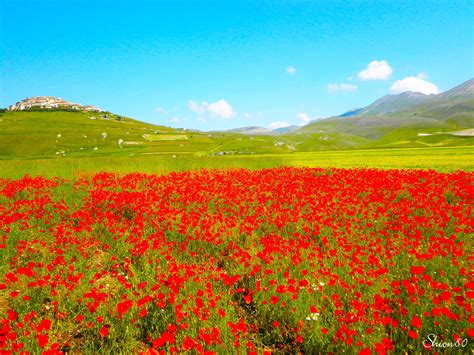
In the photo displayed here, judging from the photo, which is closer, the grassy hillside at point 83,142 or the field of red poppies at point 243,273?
the field of red poppies at point 243,273

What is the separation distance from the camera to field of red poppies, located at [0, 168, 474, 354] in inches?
137

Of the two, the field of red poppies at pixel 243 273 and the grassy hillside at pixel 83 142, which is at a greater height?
the grassy hillside at pixel 83 142

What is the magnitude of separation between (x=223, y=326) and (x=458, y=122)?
820 feet

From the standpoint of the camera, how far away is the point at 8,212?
8.30 metres

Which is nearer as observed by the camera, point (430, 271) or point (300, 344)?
point (300, 344)

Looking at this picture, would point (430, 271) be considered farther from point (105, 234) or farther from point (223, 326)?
point (105, 234)

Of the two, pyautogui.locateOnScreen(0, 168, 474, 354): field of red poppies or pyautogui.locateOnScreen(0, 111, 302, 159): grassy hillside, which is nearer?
pyautogui.locateOnScreen(0, 168, 474, 354): field of red poppies

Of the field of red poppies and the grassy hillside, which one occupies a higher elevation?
the grassy hillside

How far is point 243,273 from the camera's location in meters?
5.23

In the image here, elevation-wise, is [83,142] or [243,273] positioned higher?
[83,142]

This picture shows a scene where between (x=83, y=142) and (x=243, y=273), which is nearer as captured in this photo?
(x=243, y=273)

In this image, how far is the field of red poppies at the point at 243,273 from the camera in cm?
349

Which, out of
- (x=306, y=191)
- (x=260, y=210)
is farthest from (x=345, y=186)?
(x=260, y=210)

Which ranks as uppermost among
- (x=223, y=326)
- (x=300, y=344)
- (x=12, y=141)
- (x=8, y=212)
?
(x=12, y=141)
